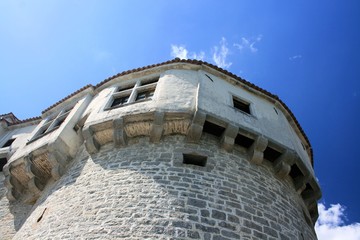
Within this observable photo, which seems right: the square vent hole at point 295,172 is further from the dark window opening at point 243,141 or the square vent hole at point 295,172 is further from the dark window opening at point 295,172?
the dark window opening at point 243,141

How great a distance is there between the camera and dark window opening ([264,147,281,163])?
8203mm

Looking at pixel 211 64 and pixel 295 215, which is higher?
pixel 211 64

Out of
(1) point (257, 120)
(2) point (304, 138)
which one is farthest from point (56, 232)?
(2) point (304, 138)

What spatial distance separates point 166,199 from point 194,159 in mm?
1584

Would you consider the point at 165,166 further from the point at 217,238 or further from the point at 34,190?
the point at 34,190

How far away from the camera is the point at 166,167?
6.83 m

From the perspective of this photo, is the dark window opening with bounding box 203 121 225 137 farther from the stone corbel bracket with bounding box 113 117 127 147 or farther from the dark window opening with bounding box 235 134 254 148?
the stone corbel bracket with bounding box 113 117 127 147

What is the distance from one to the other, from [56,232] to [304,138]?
881 centimetres

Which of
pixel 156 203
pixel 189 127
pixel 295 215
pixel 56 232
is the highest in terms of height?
pixel 189 127

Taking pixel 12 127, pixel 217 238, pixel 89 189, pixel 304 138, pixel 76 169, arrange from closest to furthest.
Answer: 1. pixel 217 238
2. pixel 89 189
3. pixel 76 169
4. pixel 304 138
5. pixel 12 127

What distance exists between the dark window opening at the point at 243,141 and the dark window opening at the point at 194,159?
120 cm

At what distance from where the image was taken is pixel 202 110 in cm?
788

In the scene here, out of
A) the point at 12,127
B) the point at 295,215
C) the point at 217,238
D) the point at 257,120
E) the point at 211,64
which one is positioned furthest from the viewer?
the point at 12,127

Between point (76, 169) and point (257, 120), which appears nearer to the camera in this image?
point (76, 169)
